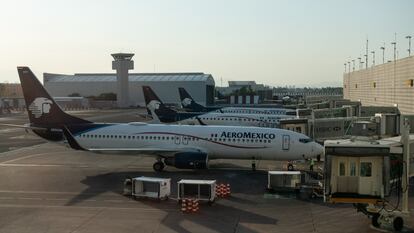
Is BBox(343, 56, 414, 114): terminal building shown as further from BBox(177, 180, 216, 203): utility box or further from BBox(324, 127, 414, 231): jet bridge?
BBox(324, 127, 414, 231): jet bridge

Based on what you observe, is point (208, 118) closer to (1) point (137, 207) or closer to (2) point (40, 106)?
(2) point (40, 106)

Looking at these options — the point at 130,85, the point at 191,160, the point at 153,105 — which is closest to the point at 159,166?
the point at 191,160

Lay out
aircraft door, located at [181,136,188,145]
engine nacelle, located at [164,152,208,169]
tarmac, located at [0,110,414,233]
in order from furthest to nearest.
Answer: aircraft door, located at [181,136,188,145] < engine nacelle, located at [164,152,208,169] < tarmac, located at [0,110,414,233]

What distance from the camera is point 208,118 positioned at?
6250 cm

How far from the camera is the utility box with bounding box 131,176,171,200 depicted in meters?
27.5

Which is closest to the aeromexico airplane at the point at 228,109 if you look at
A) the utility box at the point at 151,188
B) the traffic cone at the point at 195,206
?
the utility box at the point at 151,188

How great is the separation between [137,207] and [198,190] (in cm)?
363

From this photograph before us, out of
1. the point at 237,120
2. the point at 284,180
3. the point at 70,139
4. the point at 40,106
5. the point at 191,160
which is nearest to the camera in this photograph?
the point at 284,180

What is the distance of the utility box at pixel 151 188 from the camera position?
2745 cm

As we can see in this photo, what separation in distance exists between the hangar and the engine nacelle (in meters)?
140

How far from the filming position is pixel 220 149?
125 feet

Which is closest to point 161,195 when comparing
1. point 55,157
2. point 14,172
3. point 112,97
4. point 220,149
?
point 220,149

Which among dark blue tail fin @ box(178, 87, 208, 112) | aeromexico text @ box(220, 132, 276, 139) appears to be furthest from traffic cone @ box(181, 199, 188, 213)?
dark blue tail fin @ box(178, 87, 208, 112)

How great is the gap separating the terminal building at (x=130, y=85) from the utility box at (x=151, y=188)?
467 feet
